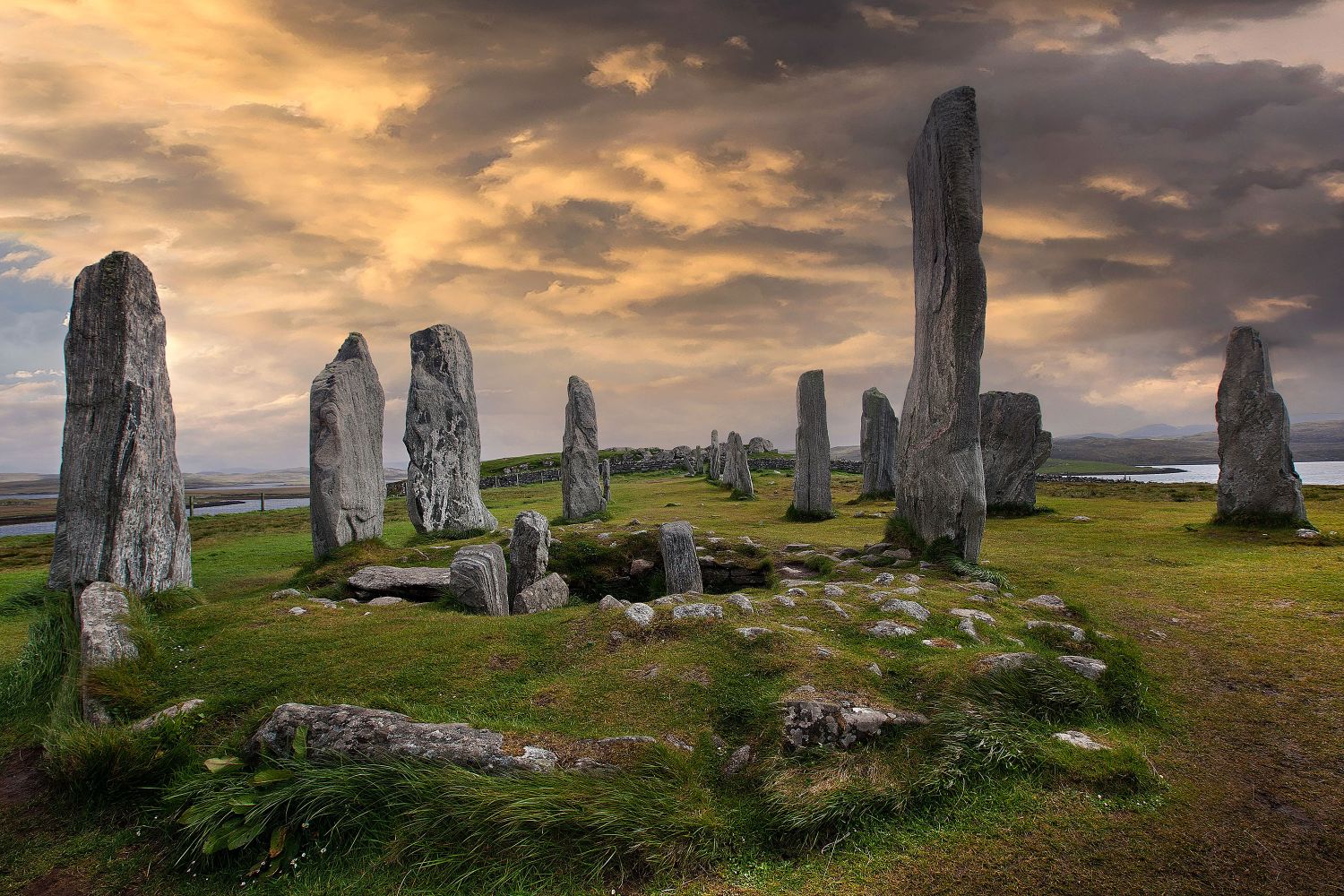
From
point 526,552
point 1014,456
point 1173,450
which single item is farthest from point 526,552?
point 1173,450

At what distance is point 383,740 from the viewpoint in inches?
173

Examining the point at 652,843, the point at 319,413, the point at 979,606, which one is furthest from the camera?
the point at 319,413

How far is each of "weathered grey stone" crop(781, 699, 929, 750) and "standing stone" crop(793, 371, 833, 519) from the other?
42.6 ft

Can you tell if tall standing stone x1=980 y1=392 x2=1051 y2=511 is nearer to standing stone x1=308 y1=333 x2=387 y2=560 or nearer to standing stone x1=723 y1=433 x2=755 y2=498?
standing stone x1=723 y1=433 x2=755 y2=498

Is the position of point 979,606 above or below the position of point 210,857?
above

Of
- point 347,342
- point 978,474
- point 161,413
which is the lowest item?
point 978,474

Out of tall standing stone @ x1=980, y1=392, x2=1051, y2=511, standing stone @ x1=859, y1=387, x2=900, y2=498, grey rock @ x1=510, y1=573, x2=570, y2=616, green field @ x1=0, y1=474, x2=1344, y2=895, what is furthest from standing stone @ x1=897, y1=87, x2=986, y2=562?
standing stone @ x1=859, y1=387, x2=900, y2=498

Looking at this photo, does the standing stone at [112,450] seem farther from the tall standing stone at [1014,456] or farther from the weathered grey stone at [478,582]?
the tall standing stone at [1014,456]

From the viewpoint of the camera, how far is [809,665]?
5.34m

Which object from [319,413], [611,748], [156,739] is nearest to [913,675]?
[611,748]

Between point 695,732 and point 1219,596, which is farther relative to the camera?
point 1219,596

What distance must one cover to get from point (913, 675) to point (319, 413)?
11503 mm

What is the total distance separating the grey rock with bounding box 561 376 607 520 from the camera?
1850cm

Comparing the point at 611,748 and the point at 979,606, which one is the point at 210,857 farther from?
the point at 979,606
